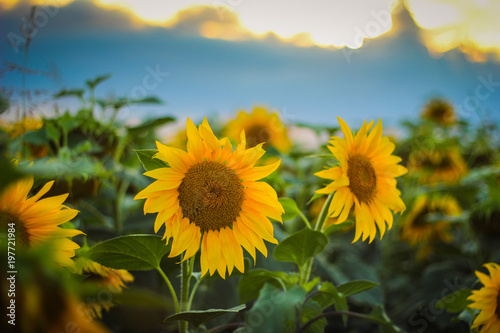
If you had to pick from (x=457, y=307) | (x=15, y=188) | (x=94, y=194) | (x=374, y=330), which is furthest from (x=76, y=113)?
(x=374, y=330)

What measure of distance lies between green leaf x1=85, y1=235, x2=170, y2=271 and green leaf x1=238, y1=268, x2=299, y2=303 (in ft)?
0.43

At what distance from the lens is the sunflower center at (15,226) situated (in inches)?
16.3

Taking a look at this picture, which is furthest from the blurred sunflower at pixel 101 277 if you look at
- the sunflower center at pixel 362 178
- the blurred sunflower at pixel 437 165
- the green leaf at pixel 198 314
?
the blurred sunflower at pixel 437 165

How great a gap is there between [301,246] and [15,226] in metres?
0.35

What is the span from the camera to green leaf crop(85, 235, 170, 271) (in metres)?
0.47

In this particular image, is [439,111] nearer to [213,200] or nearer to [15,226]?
[213,200]

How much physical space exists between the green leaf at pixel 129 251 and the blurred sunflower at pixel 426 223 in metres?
1.19

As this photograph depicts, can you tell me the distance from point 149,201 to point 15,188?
0.48 ft

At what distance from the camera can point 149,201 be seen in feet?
1.53

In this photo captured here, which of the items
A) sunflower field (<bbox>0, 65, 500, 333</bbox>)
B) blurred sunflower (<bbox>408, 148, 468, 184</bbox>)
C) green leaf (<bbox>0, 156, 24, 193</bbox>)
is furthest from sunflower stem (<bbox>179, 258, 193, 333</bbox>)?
blurred sunflower (<bbox>408, 148, 468, 184</bbox>)

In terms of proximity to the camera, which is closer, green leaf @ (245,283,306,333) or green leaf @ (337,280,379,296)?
green leaf @ (245,283,306,333)

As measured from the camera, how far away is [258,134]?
1336 mm

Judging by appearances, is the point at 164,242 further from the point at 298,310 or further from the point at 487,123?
the point at 487,123

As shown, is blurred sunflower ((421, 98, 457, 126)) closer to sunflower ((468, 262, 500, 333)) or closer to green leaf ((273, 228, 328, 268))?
sunflower ((468, 262, 500, 333))
